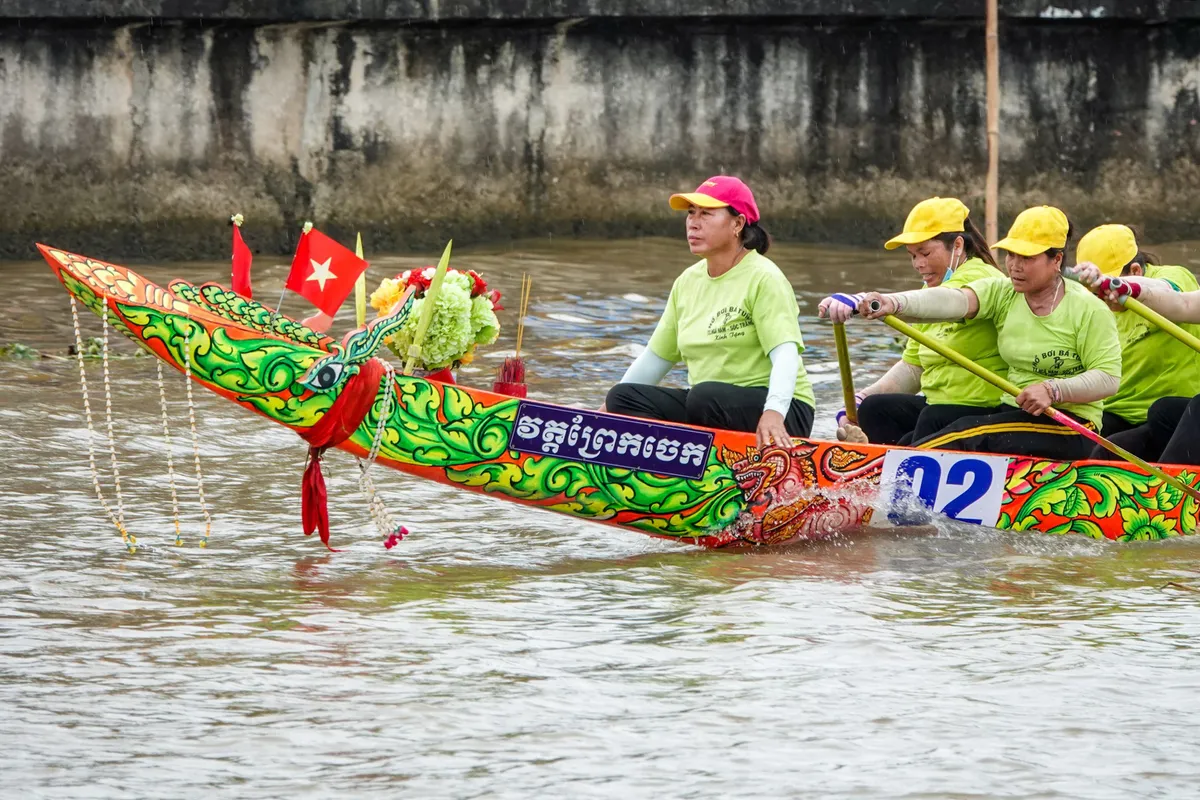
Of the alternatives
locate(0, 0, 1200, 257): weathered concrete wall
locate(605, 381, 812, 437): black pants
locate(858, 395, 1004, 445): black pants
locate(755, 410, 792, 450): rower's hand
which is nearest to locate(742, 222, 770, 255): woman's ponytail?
locate(605, 381, 812, 437): black pants

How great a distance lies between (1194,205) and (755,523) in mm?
9819

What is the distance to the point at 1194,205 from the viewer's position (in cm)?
1539

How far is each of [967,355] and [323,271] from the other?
2552mm

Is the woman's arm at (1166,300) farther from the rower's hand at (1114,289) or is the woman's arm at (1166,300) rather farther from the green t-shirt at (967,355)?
the green t-shirt at (967,355)

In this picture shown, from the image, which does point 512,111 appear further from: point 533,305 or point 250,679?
point 250,679

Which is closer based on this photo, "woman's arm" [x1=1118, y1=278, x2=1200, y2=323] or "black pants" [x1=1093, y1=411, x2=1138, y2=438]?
"woman's arm" [x1=1118, y1=278, x2=1200, y2=323]

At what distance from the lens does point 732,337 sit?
22.1ft

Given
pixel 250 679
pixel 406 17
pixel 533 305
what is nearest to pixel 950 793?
pixel 250 679

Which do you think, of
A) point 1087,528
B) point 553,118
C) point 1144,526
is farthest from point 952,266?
point 553,118

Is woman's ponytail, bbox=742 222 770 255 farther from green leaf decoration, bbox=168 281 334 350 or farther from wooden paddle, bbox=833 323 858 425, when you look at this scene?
green leaf decoration, bbox=168 281 334 350

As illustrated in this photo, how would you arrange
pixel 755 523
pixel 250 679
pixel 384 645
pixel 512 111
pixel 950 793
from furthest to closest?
pixel 512 111
pixel 755 523
pixel 384 645
pixel 250 679
pixel 950 793

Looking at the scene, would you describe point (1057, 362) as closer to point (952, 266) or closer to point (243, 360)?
point (952, 266)

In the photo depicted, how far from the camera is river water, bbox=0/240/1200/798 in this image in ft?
14.7

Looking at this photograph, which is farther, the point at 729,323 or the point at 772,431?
the point at 729,323
